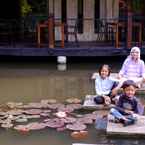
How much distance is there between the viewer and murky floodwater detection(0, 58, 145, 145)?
23.4 feet

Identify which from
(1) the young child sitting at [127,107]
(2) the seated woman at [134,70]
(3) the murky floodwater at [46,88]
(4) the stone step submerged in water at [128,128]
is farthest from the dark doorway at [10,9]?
(4) the stone step submerged in water at [128,128]

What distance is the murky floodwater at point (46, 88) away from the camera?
281 inches

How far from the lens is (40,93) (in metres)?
10.8

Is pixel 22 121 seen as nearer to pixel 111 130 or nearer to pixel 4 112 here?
pixel 4 112

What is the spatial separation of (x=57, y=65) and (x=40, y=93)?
12.8ft

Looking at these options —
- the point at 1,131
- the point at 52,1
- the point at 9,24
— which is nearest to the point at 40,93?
the point at 1,131

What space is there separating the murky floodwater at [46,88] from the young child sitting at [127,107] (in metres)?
0.33

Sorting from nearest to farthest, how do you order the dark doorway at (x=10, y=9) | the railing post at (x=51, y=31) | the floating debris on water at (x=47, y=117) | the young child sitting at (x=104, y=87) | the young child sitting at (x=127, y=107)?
1. the young child sitting at (x=127, y=107)
2. the floating debris on water at (x=47, y=117)
3. the young child sitting at (x=104, y=87)
4. the railing post at (x=51, y=31)
5. the dark doorway at (x=10, y=9)

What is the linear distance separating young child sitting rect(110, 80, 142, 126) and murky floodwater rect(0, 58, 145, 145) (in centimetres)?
33

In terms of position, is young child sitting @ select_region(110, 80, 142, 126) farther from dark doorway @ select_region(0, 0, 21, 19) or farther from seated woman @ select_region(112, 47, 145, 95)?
dark doorway @ select_region(0, 0, 21, 19)

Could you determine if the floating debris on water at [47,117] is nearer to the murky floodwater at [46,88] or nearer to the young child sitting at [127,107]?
the murky floodwater at [46,88]

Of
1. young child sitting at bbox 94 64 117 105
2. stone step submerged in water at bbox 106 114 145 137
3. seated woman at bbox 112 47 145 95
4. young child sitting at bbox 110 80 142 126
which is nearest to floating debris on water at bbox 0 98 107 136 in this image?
young child sitting at bbox 94 64 117 105

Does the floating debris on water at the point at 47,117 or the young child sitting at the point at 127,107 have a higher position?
the young child sitting at the point at 127,107

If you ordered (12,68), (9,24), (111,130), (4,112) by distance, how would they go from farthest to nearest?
(9,24) < (12,68) < (4,112) < (111,130)
